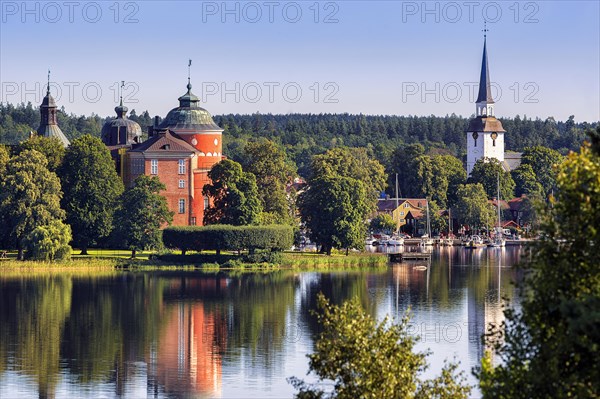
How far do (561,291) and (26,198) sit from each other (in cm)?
5523

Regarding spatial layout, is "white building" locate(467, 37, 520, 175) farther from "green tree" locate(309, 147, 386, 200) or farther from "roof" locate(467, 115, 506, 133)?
"green tree" locate(309, 147, 386, 200)

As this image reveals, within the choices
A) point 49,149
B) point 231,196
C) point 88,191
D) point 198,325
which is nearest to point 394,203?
point 231,196

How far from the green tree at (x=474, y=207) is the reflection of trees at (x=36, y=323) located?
56.0 meters

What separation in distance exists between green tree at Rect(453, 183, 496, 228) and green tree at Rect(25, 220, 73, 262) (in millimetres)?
52184

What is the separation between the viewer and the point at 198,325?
52406mm

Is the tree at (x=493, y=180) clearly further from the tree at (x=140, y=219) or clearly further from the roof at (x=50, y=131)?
the tree at (x=140, y=219)

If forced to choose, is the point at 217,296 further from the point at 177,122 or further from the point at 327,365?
the point at 327,365

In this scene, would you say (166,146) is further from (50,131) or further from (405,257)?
(50,131)

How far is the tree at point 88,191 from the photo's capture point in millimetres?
76875

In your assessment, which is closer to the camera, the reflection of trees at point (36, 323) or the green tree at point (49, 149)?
the reflection of trees at point (36, 323)

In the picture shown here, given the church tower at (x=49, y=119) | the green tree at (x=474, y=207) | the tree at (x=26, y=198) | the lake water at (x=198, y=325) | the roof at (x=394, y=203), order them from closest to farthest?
the lake water at (x=198, y=325) < the tree at (x=26, y=198) < the church tower at (x=49, y=119) < the green tree at (x=474, y=207) < the roof at (x=394, y=203)

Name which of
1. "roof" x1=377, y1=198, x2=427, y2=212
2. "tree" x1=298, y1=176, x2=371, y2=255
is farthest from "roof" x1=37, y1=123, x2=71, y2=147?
"roof" x1=377, y1=198, x2=427, y2=212

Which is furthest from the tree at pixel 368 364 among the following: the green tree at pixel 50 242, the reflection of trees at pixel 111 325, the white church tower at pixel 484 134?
the white church tower at pixel 484 134

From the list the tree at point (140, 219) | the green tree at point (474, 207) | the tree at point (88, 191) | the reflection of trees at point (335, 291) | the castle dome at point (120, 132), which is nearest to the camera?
the reflection of trees at point (335, 291)
